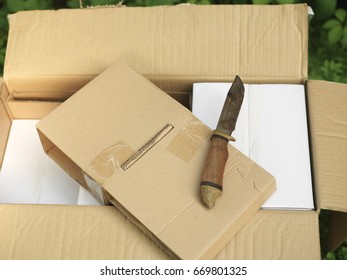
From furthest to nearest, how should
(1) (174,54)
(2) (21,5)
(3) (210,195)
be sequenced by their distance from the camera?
(2) (21,5) < (1) (174,54) < (3) (210,195)

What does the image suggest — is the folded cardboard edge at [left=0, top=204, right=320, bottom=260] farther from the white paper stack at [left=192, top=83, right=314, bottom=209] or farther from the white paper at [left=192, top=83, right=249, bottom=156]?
the white paper at [left=192, top=83, right=249, bottom=156]

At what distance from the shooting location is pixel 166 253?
0.93 metres

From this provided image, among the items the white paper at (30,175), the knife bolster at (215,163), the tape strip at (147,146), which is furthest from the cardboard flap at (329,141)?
the white paper at (30,175)

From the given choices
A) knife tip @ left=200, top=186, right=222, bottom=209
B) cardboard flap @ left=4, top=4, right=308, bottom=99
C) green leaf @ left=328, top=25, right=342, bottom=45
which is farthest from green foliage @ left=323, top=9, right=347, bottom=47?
knife tip @ left=200, top=186, right=222, bottom=209

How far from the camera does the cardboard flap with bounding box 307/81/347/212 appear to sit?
98 cm

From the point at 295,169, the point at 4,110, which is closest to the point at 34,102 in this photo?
the point at 4,110

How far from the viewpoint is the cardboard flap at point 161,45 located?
117cm

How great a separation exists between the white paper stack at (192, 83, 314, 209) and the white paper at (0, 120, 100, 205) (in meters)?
0.40

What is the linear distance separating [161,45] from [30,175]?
480 millimetres

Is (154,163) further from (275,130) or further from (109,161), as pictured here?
(275,130)

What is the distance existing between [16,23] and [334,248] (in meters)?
1.05

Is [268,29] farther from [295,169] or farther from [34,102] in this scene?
[34,102]

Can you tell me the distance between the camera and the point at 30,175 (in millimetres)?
1255

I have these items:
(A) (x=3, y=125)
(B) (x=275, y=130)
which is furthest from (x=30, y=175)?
(B) (x=275, y=130)
